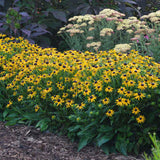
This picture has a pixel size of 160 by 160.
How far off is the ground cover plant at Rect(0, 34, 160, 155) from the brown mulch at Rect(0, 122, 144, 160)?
2.8 inches

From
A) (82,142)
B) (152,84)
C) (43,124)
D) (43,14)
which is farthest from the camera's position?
(43,14)

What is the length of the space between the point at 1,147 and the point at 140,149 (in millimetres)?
1283

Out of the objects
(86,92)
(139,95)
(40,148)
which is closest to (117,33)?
(86,92)

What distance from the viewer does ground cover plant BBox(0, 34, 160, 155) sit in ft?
7.65

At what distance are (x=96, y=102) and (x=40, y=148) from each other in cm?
69

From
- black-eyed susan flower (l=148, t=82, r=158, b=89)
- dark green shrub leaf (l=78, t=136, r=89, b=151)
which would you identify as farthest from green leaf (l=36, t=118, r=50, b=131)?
black-eyed susan flower (l=148, t=82, r=158, b=89)

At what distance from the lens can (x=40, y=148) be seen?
2521 mm

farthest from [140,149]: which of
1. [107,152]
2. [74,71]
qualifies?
[74,71]

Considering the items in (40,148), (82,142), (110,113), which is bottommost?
(40,148)

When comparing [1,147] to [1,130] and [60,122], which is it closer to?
[1,130]

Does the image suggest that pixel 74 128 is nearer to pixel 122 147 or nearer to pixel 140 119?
pixel 122 147

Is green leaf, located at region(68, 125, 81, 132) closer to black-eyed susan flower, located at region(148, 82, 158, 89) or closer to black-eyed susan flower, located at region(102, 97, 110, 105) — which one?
black-eyed susan flower, located at region(102, 97, 110, 105)

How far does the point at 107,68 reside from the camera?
274 centimetres

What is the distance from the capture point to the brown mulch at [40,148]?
2365 millimetres
